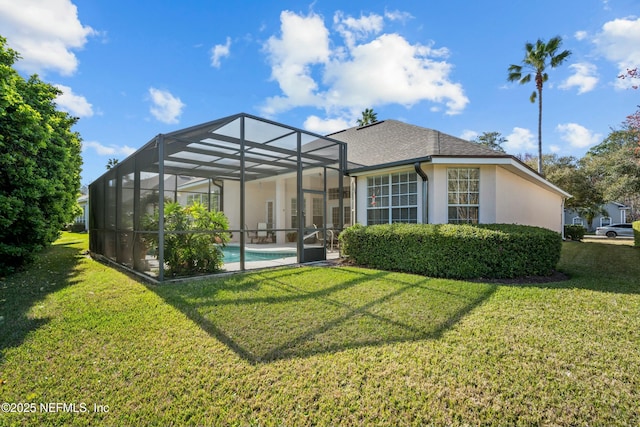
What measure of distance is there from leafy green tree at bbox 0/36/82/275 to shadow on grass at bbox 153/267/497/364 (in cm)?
431

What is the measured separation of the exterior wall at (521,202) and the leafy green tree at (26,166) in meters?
12.2

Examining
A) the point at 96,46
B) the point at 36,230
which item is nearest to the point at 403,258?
the point at 36,230

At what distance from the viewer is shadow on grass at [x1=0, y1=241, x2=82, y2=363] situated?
361cm

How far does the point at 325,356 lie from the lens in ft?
9.89

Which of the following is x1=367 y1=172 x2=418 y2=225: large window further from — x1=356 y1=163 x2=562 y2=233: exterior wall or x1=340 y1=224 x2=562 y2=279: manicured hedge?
x1=340 y1=224 x2=562 y2=279: manicured hedge

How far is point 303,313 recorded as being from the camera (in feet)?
13.9

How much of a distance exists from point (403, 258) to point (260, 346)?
189 inches

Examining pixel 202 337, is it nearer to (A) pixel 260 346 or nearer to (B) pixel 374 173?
(A) pixel 260 346

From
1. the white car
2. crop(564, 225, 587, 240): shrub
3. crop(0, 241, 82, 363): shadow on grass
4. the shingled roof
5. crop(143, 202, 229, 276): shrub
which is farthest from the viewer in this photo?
the white car

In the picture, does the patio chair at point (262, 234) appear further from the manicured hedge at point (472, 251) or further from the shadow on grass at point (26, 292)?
the manicured hedge at point (472, 251)

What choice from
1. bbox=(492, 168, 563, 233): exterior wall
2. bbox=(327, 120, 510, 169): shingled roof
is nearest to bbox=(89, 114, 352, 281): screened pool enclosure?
bbox=(327, 120, 510, 169): shingled roof

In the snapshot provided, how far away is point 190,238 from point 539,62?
78.7 ft

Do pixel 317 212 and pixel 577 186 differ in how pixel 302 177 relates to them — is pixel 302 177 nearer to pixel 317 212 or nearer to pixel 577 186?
pixel 317 212

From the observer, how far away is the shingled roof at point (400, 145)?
29.3 feet
